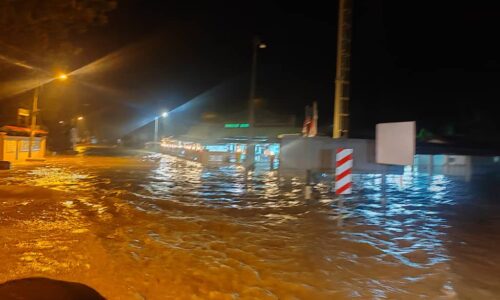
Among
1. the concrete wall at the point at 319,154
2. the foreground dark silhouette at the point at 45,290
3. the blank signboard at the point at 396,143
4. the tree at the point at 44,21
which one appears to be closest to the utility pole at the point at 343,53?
the concrete wall at the point at 319,154

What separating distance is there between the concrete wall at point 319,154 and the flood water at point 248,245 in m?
5.84

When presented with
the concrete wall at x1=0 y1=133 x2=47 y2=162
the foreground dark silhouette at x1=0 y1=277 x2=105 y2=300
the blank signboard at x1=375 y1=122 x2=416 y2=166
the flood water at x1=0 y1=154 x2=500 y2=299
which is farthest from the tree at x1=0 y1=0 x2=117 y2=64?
the concrete wall at x1=0 y1=133 x2=47 y2=162

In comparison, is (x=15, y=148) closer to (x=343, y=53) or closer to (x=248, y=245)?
(x=343, y=53)

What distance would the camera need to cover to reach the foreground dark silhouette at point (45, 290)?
5.06 meters

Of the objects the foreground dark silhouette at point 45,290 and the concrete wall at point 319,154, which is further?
the concrete wall at point 319,154

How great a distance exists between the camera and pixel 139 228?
29.7 ft

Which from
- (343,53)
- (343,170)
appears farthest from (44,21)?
(343,53)

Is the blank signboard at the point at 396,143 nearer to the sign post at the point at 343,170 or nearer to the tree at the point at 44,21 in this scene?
the sign post at the point at 343,170

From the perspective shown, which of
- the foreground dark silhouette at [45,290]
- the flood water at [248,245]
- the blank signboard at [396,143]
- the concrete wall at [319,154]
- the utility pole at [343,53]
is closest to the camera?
the foreground dark silhouette at [45,290]

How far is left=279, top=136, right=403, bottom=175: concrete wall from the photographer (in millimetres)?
20234

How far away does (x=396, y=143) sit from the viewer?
42.9 feet

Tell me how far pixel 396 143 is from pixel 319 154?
7685 millimetres

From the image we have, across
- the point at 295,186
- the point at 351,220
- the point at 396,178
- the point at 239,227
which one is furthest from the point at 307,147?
the point at 239,227

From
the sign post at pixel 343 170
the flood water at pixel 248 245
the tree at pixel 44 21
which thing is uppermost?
the tree at pixel 44 21
